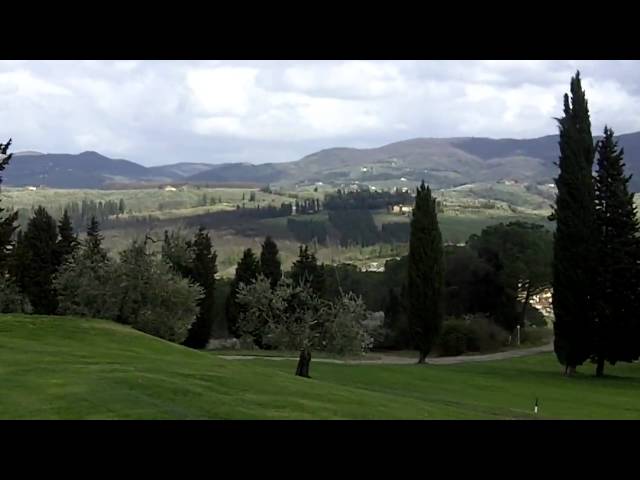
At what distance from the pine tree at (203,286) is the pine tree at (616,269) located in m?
29.3

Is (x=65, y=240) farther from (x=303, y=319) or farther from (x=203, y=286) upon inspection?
(x=303, y=319)

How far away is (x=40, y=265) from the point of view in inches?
2411

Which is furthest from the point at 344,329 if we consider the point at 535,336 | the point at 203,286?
the point at 535,336

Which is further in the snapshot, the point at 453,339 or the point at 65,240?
the point at 65,240

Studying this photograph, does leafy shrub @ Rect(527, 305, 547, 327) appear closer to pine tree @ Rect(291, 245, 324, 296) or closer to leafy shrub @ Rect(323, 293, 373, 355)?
pine tree @ Rect(291, 245, 324, 296)

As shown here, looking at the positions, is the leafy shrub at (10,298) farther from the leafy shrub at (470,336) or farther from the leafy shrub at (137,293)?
the leafy shrub at (470,336)

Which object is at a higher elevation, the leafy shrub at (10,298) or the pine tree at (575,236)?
the pine tree at (575,236)

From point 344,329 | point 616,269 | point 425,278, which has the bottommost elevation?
point 344,329

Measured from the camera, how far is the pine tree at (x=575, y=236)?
42406 mm

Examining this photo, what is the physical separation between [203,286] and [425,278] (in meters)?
19.4

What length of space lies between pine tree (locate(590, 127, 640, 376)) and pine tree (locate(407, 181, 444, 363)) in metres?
11.1

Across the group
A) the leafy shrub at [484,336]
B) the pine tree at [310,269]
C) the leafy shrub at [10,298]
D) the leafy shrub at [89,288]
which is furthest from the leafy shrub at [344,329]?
the leafy shrub at [484,336]
